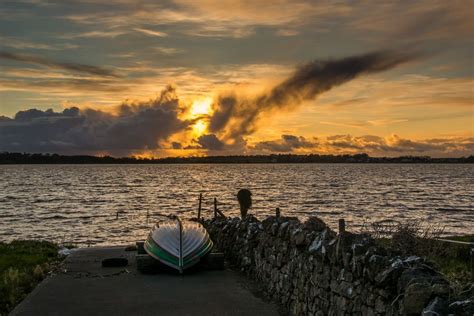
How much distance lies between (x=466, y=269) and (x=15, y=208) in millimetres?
51713

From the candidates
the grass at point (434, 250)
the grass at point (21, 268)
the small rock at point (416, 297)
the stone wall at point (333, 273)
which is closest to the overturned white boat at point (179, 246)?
the stone wall at point (333, 273)

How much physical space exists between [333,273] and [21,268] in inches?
460

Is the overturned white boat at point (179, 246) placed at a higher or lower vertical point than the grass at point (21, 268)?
higher

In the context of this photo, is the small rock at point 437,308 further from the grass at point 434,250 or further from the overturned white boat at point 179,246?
the overturned white boat at point 179,246

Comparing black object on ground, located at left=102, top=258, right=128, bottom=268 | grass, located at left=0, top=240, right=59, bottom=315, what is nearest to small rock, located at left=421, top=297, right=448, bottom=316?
grass, located at left=0, top=240, right=59, bottom=315

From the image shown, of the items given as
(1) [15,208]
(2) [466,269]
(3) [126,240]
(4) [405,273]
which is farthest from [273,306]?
(1) [15,208]

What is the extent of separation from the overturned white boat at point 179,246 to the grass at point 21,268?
3.25 m

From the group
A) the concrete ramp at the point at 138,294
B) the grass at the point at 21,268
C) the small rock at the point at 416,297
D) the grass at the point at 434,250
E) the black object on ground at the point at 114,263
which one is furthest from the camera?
the black object on ground at the point at 114,263

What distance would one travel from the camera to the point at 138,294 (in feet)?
42.8

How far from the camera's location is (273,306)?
38.9ft

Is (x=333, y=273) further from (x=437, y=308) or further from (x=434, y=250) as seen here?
(x=434, y=250)

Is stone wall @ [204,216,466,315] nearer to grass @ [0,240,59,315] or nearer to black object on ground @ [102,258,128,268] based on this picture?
black object on ground @ [102,258,128,268]

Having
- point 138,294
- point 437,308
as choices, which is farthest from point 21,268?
point 437,308

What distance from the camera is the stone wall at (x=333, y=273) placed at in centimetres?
662
